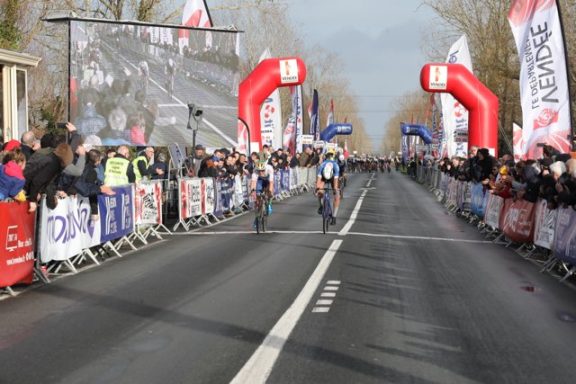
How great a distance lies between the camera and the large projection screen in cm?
2794

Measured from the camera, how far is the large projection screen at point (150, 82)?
27.9 m

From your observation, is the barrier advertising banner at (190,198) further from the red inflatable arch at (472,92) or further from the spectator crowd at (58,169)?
the red inflatable arch at (472,92)

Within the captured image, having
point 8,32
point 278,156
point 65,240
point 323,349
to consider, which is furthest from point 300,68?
point 323,349

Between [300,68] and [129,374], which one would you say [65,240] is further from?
[300,68]

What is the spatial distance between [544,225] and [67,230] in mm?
7957

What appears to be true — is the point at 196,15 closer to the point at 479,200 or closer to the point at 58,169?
the point at 479,200

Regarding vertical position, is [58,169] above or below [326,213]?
above

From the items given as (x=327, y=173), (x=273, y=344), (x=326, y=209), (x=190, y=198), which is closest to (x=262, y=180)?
(x=327, y=173)

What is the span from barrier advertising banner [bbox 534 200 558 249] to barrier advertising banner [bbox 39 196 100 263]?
757 centimetres

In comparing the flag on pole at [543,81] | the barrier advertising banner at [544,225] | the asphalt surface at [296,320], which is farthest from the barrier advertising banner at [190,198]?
the barrier advertising banner at [544,225]

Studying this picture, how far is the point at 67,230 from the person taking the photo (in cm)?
1235

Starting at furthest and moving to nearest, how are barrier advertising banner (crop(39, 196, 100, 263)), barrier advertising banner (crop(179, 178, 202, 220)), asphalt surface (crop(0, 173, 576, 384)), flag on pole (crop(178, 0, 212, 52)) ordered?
flag on pole (crop(178, 0, 212, 52)) < barrier advertising banner (crop(179, 178, 202, 220)) < barrier advertising banner (crop(39, 196, 100, 263)) < asphalt surface (crop(0, 173, 576, 384))

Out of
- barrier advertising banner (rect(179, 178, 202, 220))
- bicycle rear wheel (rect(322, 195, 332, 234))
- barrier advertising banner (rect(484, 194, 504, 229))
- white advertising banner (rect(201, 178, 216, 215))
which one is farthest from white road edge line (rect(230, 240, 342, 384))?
white advertising banner (rect(201, 178, 216, 215))

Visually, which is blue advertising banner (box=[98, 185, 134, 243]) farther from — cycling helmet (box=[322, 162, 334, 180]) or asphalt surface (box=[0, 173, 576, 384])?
cycling helmet (box=[322, 162, 334, 180])
